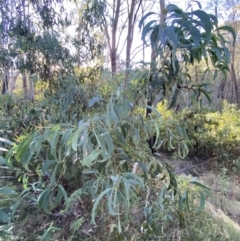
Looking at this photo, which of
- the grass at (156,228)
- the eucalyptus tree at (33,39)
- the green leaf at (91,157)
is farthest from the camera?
the eucalyptus tree at (33,39)

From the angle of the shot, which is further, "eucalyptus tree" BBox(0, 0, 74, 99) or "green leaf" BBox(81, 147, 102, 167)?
"eucalyptus tree" BBox(0, 0, 74, 99)

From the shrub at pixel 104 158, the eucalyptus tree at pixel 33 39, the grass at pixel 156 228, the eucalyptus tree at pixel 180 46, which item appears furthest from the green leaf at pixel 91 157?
the eucalyptus tree at pixel 33 39

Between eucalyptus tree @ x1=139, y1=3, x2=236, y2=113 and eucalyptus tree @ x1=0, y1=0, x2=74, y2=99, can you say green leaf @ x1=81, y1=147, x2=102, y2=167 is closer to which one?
eucalyptus tree @ x1=139, y1=3, x2=236, y2=113

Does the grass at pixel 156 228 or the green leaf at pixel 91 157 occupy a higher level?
the green leaf at pixel 91 157

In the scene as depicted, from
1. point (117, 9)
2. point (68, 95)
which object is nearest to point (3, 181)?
point (68, 95)

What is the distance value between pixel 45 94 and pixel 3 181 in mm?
809

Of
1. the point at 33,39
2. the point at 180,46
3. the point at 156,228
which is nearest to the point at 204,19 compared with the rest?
the point at 180,46

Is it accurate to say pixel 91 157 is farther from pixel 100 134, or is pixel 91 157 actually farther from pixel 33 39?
pixel 33 39

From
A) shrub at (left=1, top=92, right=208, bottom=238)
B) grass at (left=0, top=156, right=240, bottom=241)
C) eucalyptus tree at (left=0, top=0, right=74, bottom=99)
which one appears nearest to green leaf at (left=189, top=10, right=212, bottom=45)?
shrub at (left=1, top=92, right=208, bottom=238)

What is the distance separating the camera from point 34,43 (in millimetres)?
2041

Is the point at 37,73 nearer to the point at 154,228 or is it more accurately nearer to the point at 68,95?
the point at 68,95

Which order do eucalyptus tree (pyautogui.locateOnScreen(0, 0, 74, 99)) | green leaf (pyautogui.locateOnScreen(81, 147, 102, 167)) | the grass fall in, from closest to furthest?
green leaf (pyautogui.locateOnScreen(81, 147, 102, 167)) → the grass → eucalyptus tree (pyautogui.locateOnScreen(0, 0, 74, 99))

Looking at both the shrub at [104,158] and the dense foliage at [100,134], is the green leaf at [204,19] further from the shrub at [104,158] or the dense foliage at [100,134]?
the shrub at [104,158]

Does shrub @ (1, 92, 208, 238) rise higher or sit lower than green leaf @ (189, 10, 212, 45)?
lower
